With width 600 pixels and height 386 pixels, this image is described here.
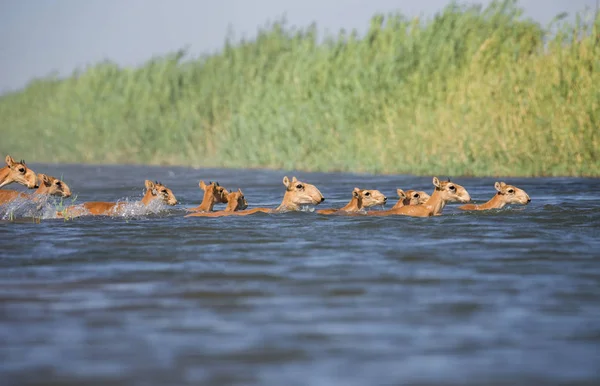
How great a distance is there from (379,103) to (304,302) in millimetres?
25012

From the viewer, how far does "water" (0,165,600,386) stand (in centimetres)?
689

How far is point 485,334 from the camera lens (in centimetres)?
783

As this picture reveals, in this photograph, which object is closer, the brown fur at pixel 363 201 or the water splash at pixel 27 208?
the brown fur at pixel 363 201

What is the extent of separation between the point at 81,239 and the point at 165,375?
8603 millimetres

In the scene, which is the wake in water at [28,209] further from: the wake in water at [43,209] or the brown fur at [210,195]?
the brown fur at [210,195]

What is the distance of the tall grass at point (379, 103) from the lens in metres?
28.1

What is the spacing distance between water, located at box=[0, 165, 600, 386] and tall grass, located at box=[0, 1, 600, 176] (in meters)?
11.4

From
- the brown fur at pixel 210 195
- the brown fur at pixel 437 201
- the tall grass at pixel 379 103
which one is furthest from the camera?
the tall grass at pixel 379 103

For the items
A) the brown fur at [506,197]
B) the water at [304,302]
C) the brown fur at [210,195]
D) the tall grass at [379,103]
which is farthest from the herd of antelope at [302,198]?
the tall grass at [379,103]

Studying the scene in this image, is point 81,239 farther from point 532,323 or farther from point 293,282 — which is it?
point 532,323

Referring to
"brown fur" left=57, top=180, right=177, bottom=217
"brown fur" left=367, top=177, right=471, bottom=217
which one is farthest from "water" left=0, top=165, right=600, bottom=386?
"brown fur" left=57, top=180, right=177, bottom=217

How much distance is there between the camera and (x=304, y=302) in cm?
933

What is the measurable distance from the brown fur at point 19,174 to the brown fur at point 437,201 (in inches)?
220

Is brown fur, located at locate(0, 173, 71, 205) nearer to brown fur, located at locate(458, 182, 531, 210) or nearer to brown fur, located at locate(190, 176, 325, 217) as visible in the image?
brown fur, located at locate(190, 176, 325, 217)
